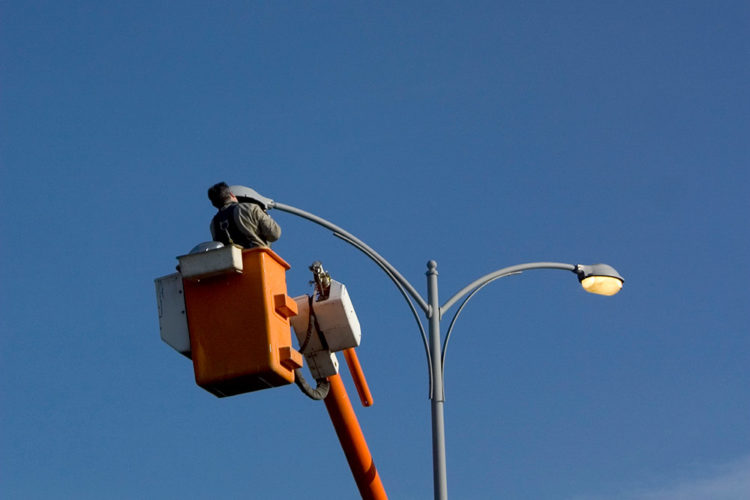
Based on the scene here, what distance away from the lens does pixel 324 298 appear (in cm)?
1125

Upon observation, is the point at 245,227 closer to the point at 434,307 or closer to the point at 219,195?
the point at 219,195

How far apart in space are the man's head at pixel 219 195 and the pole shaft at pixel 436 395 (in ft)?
10.9

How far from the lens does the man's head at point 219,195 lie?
1116 centimetres

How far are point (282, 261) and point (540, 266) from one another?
19.1 ft

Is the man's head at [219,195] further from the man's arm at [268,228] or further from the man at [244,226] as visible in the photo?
the man's arm at [268,228]

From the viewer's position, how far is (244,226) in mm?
10742

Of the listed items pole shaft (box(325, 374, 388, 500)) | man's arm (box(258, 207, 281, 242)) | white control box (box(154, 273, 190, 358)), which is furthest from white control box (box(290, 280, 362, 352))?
white control box (box(154, 273, 190, 358))

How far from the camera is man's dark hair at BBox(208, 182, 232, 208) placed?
36.6 ft

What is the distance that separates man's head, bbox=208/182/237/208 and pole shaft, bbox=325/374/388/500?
1.83m

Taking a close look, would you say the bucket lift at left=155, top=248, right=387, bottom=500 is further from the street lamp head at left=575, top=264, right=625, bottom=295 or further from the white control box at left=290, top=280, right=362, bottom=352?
the street lamp head at left=575, top=264, right=625, bottom=295

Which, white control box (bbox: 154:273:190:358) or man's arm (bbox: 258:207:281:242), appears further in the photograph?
man's arm (bbox: 258:207:281:242)

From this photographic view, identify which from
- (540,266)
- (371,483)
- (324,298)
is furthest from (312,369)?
(540,266)

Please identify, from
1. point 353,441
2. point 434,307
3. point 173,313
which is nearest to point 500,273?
point 434,307

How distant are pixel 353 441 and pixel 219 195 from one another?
2.59 meters
